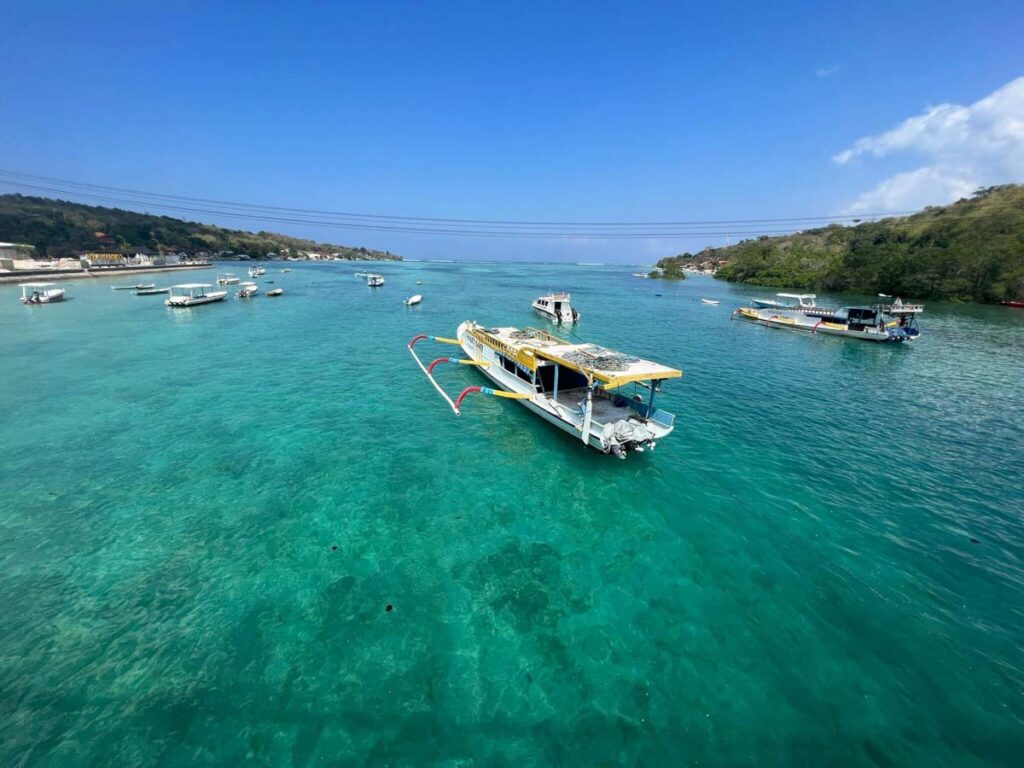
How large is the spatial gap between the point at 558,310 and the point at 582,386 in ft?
128

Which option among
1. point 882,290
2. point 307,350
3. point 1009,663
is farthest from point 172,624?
point 882,290

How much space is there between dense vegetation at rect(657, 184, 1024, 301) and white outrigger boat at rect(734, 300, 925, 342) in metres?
44.8

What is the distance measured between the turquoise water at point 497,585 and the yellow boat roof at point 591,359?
4.48m

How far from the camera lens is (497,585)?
12586mm

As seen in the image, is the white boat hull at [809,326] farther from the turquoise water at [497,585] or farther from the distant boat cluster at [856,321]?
the turquoise water at [497,585]

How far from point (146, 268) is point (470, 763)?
168 meters

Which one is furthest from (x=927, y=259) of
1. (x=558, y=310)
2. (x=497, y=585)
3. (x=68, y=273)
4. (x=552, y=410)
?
(x=68, y=273)

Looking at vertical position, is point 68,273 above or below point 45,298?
above

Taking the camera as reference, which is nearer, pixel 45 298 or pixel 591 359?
pixel 591 359

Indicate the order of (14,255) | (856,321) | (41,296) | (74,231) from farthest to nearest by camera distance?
(74,231) → (14,255) → (41,296) → (856,321)

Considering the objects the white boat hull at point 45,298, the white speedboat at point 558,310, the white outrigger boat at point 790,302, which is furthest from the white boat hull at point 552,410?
the white boat hull at point 45,298

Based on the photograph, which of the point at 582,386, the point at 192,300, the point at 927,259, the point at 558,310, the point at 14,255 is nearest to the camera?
the point at 582,386

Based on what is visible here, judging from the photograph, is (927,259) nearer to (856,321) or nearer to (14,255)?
(856,321)

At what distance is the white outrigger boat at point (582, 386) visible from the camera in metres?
18.8
